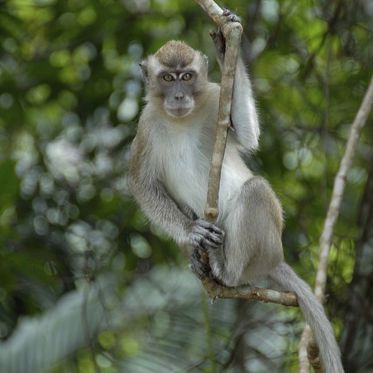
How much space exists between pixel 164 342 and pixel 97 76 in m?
2.86

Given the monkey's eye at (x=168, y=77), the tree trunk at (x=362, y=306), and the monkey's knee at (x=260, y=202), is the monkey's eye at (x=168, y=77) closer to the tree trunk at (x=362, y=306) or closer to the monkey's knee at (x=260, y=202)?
the monkey's knee at (x=260, y=202)

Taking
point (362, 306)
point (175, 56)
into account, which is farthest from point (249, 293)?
point (362, 306)

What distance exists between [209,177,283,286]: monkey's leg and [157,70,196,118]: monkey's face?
625mm

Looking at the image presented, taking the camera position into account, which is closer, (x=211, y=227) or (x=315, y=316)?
(x=315, y=316)

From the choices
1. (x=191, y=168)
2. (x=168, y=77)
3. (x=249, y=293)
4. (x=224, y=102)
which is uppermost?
(x=224, y=102)

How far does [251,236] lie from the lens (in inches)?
240

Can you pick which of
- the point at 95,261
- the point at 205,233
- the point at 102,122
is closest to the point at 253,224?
the point at 205,233

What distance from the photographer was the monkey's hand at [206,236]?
5953mm

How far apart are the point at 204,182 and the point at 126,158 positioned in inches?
98.7

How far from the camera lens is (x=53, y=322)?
6930 millimetres

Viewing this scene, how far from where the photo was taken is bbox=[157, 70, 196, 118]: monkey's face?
6207 mm

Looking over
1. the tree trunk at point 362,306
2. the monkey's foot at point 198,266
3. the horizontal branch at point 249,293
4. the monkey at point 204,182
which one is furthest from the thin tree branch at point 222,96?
the tree trunk at point 362,306

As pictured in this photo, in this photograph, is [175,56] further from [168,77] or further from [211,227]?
[211,227]

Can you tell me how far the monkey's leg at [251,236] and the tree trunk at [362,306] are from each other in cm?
187
